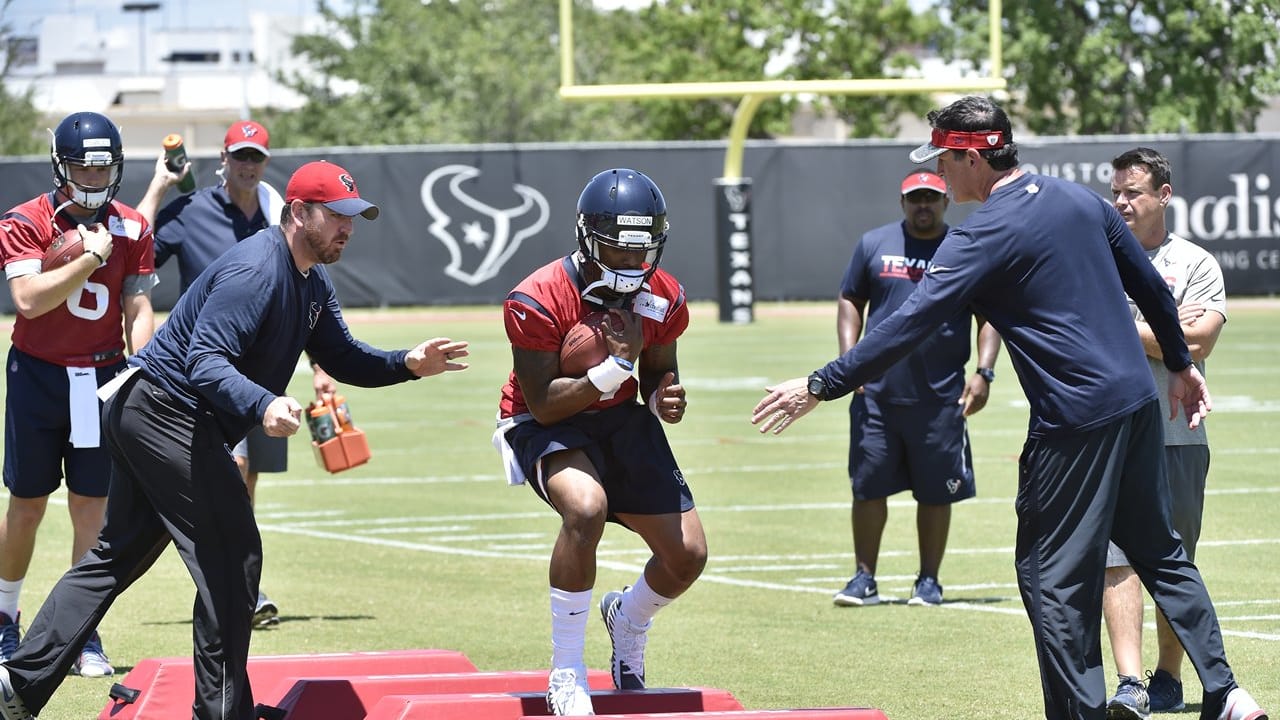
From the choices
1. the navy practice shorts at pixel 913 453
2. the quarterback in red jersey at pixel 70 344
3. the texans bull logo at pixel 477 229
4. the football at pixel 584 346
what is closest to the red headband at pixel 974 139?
the football at pixel 584 346

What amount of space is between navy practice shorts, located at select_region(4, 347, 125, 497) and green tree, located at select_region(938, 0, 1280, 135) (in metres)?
31.2

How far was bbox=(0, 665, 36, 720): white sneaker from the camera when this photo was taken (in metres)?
7.08

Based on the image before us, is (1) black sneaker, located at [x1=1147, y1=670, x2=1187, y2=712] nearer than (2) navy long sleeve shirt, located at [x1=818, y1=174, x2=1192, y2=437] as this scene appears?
No

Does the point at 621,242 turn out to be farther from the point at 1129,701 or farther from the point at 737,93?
the point at 737,93

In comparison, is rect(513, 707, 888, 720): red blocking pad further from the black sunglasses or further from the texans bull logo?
the texans bull logo

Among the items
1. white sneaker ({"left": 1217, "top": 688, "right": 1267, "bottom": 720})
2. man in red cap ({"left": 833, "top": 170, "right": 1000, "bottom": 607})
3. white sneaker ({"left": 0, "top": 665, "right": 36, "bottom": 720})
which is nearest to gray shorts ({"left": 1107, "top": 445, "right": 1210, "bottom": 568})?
white sneaker ({"left": 1217, "top": 688, "right": 1267, "bottom": 720})

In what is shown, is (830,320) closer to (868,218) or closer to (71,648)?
(868,218)

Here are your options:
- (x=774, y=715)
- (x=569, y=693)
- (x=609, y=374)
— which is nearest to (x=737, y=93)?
(x=609, y=374)

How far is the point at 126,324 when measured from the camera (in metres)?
8.91

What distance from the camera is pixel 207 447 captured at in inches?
271

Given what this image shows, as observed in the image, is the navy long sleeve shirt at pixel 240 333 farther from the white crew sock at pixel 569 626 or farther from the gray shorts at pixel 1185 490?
the gray shorts at pixel 1185 490

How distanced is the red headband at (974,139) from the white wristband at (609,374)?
4.79 feet

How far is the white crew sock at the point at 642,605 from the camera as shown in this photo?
24.2 feet

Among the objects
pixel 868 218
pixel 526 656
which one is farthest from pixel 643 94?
pixel 526 656
